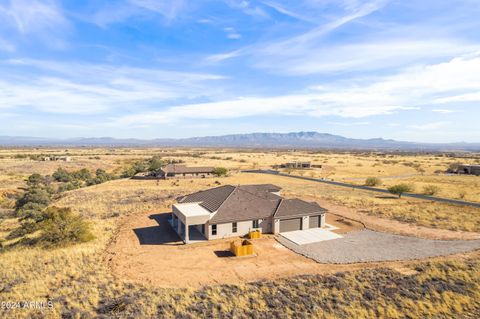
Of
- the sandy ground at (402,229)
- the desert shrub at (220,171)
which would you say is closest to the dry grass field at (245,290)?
the sandy ground at (402,229)

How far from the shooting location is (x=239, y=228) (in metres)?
31.4

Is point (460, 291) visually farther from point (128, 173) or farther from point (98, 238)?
point (128, 173)

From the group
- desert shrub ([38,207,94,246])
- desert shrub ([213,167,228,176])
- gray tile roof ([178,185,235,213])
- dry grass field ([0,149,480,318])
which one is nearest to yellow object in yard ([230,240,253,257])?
dry grass field ([0,149,480,318])

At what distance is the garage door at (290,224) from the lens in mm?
32969

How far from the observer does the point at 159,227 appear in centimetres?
3441

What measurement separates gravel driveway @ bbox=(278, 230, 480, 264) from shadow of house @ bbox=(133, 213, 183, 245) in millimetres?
11442

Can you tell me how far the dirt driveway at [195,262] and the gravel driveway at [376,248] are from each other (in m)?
1.47

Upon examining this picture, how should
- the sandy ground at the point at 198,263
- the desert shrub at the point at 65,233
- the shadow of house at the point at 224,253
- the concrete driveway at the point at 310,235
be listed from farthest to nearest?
the concrete driveway at the point at 310,235, the desert shrub at the point at 65,233, the shadow of house at the point at 224,253, the sandy ground at the point at 198,263

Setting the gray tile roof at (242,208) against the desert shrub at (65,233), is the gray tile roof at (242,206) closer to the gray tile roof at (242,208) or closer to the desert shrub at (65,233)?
the gray tile roof at (242,208)

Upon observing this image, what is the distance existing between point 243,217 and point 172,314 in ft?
50.4

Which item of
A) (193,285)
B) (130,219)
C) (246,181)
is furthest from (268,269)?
(246,181)

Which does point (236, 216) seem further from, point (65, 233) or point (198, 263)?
point (65, 233)

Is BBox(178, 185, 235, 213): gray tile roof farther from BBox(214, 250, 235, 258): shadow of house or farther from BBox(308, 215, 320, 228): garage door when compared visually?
BBox(308, 215, 320, 228): garage door

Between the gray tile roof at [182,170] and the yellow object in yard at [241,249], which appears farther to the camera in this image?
the gray tile roof at [182,170]
